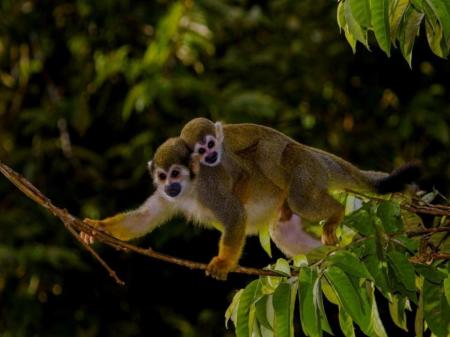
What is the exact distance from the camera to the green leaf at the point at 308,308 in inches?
Answer: 86.5

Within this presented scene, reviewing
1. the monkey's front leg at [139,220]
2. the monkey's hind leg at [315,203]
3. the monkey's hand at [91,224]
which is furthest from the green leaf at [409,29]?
the monkey's front leg at [139,220]

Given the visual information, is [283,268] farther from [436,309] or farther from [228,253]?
[228,253]

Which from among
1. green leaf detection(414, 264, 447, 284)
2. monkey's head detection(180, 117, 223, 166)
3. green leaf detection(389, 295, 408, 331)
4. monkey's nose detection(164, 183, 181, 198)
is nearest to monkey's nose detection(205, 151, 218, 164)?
monkey's head detection(180, 117, 223, 166)

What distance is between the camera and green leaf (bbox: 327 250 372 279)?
2.21m

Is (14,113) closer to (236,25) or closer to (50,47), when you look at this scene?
(50,47)

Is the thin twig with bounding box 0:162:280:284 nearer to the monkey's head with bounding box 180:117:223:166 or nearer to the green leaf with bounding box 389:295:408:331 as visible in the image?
the green leaf with bounding box 389:295:408:331

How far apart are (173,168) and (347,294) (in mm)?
1218

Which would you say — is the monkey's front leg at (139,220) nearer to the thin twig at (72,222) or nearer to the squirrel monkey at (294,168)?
the squirrel monkey at (294,168)

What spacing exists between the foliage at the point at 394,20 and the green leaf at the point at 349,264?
0.52 meters

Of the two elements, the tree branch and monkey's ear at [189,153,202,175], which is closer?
the tree branch

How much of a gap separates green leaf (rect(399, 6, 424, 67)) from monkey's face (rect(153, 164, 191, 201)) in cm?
113

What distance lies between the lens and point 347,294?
7.23 ft

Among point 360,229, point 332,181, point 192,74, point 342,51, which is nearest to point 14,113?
point 192,74

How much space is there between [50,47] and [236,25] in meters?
1.57
